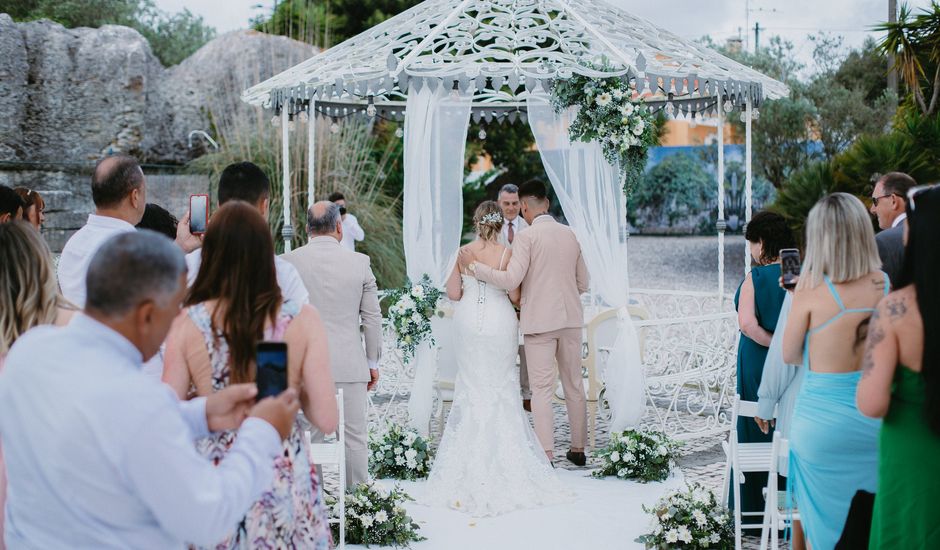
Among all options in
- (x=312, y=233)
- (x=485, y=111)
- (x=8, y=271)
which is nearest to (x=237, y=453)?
(x=8, y=271)

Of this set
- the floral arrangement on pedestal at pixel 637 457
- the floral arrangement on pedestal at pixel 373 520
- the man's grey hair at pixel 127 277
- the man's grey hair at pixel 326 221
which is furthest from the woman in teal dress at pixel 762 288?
the man's grey hair at pixel 127 277

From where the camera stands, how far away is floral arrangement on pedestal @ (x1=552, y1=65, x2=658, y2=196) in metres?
7.01

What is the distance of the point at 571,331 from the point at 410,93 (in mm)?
2166

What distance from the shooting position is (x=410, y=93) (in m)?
7.08

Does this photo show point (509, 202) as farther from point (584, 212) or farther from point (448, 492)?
point (448, 492)

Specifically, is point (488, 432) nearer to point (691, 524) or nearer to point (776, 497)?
point (691, 524)

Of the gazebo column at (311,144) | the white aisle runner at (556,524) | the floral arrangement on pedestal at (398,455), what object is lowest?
the white aisle runner at (556,524)

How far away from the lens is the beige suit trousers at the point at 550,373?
6871 millimetres

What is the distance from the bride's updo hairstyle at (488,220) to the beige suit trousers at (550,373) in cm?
84

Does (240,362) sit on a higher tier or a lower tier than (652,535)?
higher

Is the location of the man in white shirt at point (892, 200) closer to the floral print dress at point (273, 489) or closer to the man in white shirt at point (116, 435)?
the floral print dress at point (273, 489)

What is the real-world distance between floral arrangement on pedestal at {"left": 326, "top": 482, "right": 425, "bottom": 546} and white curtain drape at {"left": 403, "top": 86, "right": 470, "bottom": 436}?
1.60 meters

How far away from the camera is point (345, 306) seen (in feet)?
18.2

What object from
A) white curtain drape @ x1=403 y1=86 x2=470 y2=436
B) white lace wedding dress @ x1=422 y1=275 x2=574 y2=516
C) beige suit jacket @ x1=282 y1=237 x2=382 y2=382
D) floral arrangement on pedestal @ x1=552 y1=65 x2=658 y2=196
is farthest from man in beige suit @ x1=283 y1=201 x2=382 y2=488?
floral arrangement on pedestal @ x1=552 y1=65 x2=658 y2=196
